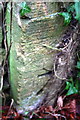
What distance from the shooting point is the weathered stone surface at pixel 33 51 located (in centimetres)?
113

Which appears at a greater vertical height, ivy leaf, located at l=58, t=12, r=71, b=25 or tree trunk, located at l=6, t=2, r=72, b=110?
ivy leaf, located at l=58, t=12, r=71, b=25

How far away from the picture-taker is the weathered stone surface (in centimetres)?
113

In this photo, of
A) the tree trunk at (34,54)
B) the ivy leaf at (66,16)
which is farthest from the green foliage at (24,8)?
the ivy leaf at (66,16)

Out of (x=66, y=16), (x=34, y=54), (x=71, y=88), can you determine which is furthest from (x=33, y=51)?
(x=71, y=88)

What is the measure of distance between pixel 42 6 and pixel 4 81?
69cm

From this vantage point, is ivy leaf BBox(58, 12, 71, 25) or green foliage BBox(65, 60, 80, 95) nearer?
ivy leaf BBox(58, 12, 71, 25)

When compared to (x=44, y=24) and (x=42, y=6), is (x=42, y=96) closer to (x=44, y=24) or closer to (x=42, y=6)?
(x=44, y=24)

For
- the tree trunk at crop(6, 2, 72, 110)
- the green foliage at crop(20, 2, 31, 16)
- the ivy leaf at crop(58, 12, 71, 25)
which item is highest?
the green foliage at crop(20, 2, 31, 16)

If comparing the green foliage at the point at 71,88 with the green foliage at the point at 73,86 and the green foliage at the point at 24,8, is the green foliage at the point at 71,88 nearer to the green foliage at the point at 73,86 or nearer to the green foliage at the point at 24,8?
the green foliage at the point at 73,86

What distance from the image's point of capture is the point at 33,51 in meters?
1.24

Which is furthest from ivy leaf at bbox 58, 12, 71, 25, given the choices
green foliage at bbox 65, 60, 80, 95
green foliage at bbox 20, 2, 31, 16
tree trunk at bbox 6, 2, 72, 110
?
green foliage at bbox 65, 60, 80, 95

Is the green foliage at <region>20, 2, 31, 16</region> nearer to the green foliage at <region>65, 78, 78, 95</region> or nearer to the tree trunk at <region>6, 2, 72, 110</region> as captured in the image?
the tree trunk at <region>6, 2, 72, 110</region>

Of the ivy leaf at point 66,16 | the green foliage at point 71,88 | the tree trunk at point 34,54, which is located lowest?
the green foliage at point 71,88

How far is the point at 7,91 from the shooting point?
5.19 ft
